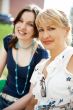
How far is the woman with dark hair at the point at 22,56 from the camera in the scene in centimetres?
208

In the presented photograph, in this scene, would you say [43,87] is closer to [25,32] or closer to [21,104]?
[21,104]

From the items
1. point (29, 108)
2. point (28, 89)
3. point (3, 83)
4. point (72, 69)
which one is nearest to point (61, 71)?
point (72, 69)

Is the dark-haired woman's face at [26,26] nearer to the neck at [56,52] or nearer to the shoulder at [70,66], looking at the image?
the neck at [56,52]

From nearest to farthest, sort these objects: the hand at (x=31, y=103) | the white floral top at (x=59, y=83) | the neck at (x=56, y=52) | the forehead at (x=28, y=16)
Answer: the white floral top at (x=59, y=83)
the neck at (x=56, y=52)
the hand at (x=31, y=103)
the forehead at (x=28, y=16)

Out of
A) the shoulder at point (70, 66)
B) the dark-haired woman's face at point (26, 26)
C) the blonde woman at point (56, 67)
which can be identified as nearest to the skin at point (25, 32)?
the dark-haired woman's face at point (26, 26)

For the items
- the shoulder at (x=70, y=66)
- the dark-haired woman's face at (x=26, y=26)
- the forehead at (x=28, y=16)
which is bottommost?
the shoulder at (x=70, y=66)

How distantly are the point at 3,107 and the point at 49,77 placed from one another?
20.4 inches

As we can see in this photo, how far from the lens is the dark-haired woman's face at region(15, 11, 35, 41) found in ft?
6.79

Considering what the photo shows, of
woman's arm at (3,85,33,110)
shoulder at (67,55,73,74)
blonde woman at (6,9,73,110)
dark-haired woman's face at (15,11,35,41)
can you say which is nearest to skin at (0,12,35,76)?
dark-haired woman's face at (15,11,35,41)

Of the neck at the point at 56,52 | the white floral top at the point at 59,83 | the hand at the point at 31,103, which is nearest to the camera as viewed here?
the white floral top at the point at 59,83

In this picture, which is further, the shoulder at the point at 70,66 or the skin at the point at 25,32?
the skin at the point at 25,32

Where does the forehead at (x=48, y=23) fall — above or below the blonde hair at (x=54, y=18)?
below

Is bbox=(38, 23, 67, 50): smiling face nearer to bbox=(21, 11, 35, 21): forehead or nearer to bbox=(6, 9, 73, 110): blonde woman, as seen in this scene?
bbox=(6, 9, 73, 110): blonde woman

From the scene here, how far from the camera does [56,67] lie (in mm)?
→ 1656
